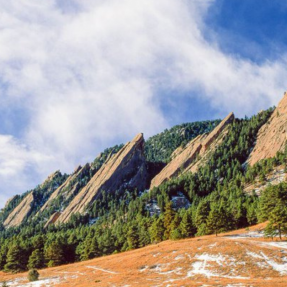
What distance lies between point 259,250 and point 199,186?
5825 inches

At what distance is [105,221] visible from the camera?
598ft

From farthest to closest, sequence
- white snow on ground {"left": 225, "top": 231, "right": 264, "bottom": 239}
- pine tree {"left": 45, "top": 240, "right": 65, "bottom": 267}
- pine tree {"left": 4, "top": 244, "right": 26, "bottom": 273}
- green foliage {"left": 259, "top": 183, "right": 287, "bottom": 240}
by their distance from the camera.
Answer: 1. pine tree {"left": 45, "top": 240, "right": 65, "bottom": 267}
2. pine tree {"left": 4, "top": 244, "right": 26, "bottom": 273}
3. white snow on ground {"left": 225, "top": 231, "right": 264, "bottom": 239}
4. green foliage {"left": 259, "top": 183, "right": 287, "bottom": 240}

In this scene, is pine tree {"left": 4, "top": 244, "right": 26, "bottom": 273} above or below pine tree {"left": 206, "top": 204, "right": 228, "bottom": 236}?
below

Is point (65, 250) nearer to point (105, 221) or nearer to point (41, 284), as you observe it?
point (41, 284)

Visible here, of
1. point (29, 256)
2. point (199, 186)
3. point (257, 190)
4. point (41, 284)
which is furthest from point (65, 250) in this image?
point (199, 186)

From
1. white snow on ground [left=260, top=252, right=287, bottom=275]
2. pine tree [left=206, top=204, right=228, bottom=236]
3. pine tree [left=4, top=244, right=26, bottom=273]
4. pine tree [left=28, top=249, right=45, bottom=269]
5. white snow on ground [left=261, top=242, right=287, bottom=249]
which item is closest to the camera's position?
white snow on ground [left=260, top=252, right=287, bottom=275]

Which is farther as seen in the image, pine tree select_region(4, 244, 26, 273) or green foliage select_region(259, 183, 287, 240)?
pine tree select_region(4, 244, 26, 273)

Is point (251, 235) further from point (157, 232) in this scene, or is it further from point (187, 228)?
point (157, 232)

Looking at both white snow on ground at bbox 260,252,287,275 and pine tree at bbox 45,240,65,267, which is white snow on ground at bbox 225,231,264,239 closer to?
white snow on ground at bbox 260,252,287,275

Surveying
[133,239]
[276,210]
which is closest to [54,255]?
[133,239]

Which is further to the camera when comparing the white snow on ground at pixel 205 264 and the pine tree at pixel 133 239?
the pine tree at pixel 133 239

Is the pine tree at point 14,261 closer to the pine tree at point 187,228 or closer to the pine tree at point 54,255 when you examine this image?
the pine tree at point 54,255

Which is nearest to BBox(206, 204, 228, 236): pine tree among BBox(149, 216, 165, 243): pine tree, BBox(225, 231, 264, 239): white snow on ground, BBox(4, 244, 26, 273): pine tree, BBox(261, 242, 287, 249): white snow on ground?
BBox(225, 231, 264, 239): white snow on ground

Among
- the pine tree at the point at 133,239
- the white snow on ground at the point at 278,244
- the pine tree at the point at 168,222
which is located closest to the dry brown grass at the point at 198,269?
the white snow on ground at the point at 278,244
